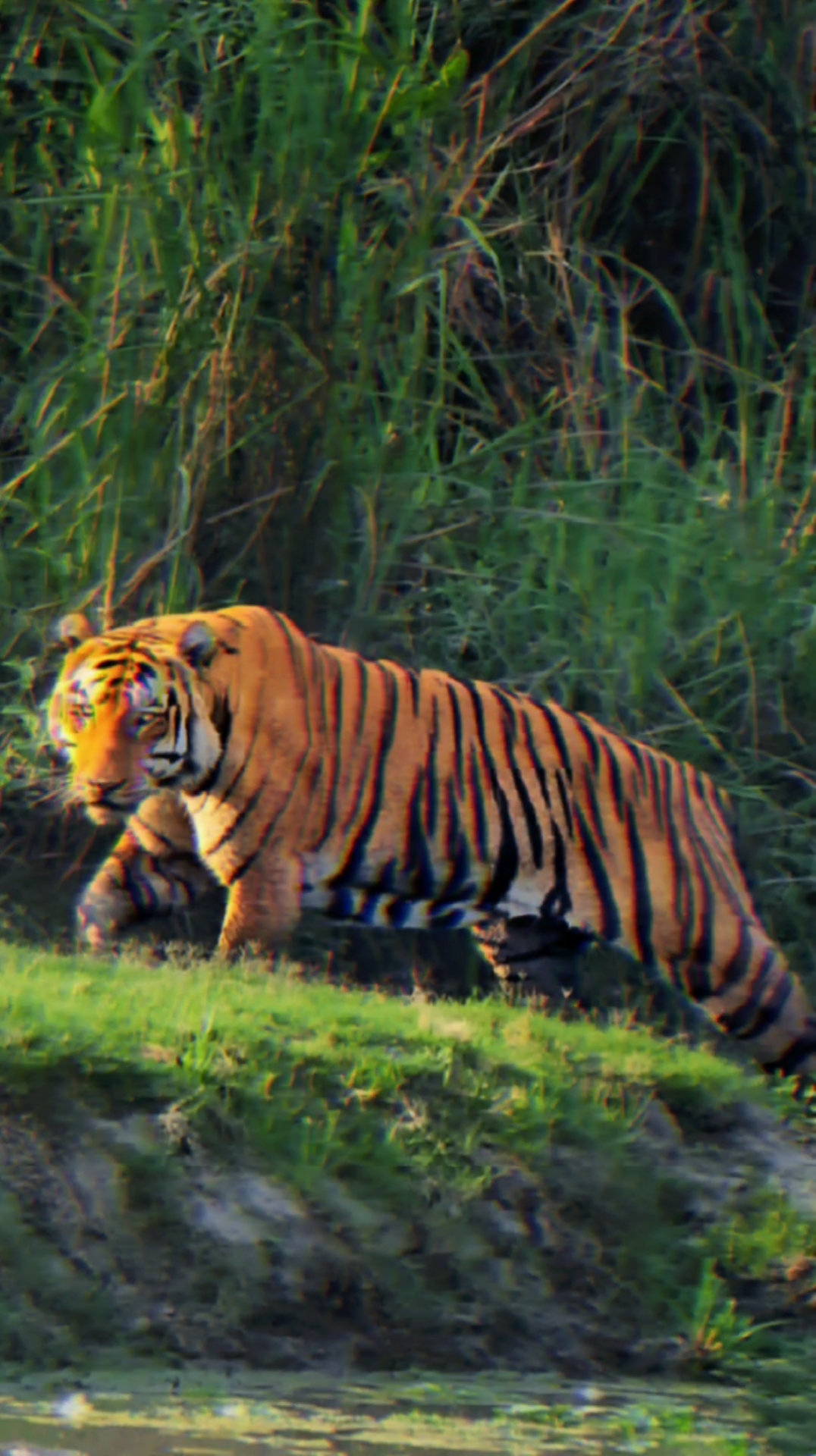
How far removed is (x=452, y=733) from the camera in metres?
6.46

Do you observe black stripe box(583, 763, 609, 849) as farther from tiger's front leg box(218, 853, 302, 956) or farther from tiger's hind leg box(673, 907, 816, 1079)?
tiger's front leg box(218, 853, 302, 956)

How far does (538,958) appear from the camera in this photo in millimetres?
6562

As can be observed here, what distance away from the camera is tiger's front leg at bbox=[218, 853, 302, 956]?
5957 millimetres

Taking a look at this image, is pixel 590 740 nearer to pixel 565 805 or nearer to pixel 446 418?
pixel 565 805

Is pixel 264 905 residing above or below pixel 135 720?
below

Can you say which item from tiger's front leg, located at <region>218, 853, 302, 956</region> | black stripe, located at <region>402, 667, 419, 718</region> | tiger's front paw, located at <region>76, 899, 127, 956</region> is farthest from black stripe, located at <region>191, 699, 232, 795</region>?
black stripe, located at <region>402, 667, 419, 718</region>

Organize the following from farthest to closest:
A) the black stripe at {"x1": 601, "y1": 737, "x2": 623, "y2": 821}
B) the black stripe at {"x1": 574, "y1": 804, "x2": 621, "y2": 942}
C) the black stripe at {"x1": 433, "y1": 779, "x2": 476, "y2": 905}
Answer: the black stripe at {"x1": 601, "y1": 737, "x2": 623, "y2": 821}, the black stripe at {"x1": 574, "y1": 804, "x2": 621, "y2": 942}, the black stripe at {"x1": 433, "y1": 779, "x2": 476, "y2": 905}

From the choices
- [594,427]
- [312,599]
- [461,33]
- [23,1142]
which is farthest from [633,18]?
[23,1142]

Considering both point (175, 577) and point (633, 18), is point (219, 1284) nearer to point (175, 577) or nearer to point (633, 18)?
point (175, 577)

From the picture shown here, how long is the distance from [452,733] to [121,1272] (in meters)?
2.36

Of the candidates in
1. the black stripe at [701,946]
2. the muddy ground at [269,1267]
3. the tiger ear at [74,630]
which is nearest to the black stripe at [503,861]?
the black stripe at [701,946]

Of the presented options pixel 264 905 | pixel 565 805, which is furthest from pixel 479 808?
pixel 264 905

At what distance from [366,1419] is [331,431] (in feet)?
12.4

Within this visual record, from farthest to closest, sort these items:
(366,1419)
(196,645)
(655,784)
Answer: 1. (655,784)
2. (196,645)
3. (366,1419)
